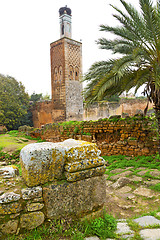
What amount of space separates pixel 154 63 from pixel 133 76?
2.47ft

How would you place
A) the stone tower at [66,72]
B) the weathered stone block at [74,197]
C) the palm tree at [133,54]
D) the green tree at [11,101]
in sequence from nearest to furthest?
the weathered stone block at [74,197]
the palm tree at [133,54]
the stone tower at [66,72]
the green tree at [11,101]

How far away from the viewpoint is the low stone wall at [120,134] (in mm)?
7002

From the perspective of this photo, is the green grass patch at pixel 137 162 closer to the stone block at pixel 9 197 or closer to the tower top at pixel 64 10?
the stone block at pixel 9 197

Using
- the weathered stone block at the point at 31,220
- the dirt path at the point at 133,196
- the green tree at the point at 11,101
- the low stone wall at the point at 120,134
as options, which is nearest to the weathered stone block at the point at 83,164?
the weathered stone block at the point at 31,220

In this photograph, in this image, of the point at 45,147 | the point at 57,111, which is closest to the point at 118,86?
the point at 45,147

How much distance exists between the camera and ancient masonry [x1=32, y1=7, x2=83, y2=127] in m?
17.6

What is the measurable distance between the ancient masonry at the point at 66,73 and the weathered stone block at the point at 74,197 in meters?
15.9

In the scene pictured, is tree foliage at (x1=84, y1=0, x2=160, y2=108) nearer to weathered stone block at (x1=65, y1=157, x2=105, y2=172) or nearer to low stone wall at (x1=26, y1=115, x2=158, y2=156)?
low stone wall at (x1=26, y1=115, x2=158, y2=156)

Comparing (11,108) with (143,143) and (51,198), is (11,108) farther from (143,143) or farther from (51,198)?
(51,198)

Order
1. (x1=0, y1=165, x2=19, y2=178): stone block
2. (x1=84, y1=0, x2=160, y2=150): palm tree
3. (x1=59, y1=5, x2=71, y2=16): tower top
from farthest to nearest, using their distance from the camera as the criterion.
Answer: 1. (x1=59, y1=5, x2=71, y2=16): tower top
2. (x1=84, y1=0, x2=160, y2=150): palm tree
3. (x1=0, y1=165, x2=19, y2=178): stone block

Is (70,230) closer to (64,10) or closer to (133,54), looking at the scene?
(133,54)

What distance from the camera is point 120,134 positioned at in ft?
26.1

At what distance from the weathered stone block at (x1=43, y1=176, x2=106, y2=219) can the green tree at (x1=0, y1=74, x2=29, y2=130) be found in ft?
60.1

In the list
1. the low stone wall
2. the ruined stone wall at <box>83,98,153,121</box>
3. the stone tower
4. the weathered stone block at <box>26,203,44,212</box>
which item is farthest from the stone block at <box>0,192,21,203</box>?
the ruined stone wall at <box>83,98,153,121</box>
